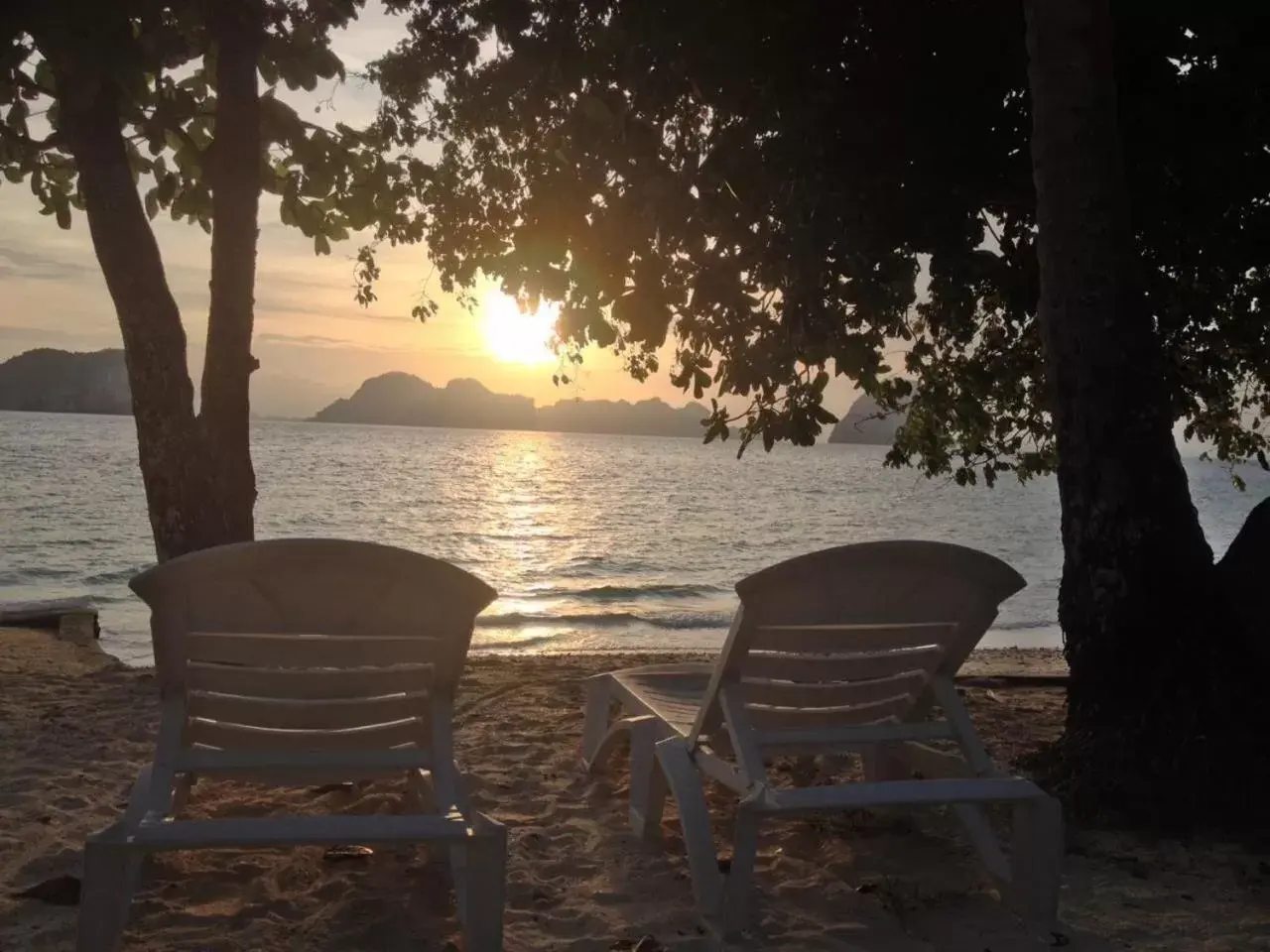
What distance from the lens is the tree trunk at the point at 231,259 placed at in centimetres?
791

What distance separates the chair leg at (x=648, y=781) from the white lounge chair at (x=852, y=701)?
0.25m

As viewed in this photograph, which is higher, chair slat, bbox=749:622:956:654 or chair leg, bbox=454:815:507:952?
Result: chair slat, bbox=749:622:956:654

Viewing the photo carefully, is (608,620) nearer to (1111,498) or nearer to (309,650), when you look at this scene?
(1111,498)

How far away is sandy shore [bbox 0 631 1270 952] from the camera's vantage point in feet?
10.9

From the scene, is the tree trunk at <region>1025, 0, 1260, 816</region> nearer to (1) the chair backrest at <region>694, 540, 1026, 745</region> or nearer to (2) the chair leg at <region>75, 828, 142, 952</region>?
(1) the chair backrest at <region>694, 540, 1026, 745</region>

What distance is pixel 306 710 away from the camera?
11.1ft

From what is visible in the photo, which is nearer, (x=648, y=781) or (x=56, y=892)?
(x=56, y=892)

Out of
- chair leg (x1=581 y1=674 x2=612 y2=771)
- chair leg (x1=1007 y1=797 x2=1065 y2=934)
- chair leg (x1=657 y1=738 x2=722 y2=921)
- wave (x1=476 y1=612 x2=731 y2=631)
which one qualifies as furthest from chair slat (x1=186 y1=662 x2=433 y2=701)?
wave (x1=476 y1=612 x2=731 y2=631)

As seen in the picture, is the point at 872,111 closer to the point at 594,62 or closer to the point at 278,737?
the point at 594,62

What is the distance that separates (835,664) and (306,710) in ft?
5.57

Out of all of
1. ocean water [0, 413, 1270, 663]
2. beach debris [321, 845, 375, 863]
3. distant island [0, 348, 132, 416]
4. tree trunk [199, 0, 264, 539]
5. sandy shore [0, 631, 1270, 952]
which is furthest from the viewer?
distant island [0, 348, 132, 416]

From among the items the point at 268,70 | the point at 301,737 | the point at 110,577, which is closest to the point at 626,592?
the point at 110,577

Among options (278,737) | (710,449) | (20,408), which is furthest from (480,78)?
(20,408)

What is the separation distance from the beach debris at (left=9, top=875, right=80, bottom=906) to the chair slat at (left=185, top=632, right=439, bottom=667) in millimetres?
1117
